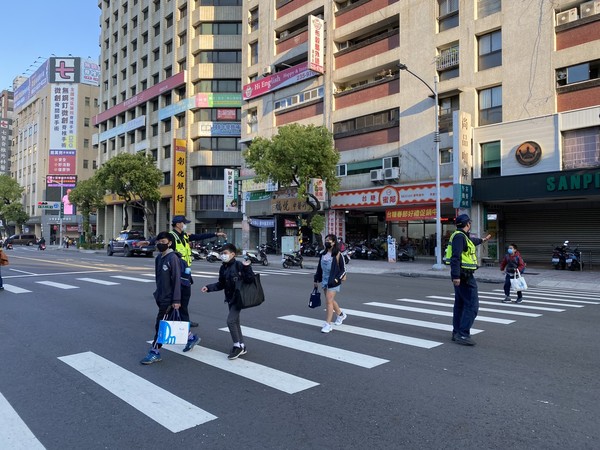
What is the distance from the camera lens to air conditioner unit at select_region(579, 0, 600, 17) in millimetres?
19578

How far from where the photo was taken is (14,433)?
378 cm

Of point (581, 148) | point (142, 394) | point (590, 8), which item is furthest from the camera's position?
point (590, 8)

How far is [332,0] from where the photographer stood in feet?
100

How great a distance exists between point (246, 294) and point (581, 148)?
19.2m

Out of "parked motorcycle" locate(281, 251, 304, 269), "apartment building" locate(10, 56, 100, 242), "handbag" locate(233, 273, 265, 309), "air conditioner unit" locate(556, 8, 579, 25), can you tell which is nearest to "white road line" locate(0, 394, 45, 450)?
"handbag" locate(233, 273, 265, 309)

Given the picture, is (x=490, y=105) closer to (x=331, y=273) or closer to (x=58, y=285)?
(x=331, y=273)

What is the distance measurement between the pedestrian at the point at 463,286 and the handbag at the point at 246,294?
2782 mm

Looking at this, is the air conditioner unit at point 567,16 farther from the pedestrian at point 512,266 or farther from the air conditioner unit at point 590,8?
the pedestrian at point 512,266

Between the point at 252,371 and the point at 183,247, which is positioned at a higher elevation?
the point at 183,247

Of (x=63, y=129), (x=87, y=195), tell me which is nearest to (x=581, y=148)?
(x=87, y=195)

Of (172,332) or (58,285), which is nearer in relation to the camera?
(172,332)

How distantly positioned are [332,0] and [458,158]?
1574 cm

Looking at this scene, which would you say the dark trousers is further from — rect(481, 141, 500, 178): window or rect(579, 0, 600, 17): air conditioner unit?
rect(579, 0, 600, 17): air conditioner unit

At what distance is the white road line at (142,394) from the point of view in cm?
399
